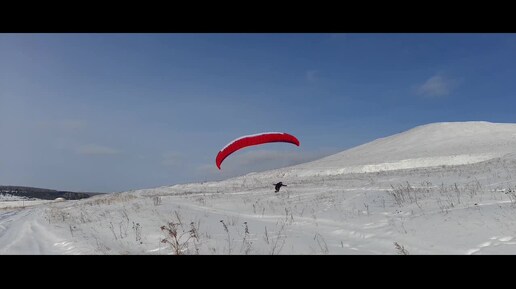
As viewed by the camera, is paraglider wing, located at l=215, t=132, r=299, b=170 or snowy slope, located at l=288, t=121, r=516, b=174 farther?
snowy slope, located at l=288, t=121, r=516, b=174

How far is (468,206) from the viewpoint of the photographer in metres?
8.76

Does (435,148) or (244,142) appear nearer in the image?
(244,142)

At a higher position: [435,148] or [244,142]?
[435,148]

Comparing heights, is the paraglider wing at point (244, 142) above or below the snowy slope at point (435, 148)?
below

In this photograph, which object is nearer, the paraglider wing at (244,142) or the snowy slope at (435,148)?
the paraglider wing at (244,142)

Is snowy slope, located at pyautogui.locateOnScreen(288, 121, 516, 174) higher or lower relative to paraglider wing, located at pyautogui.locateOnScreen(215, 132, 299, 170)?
higher
